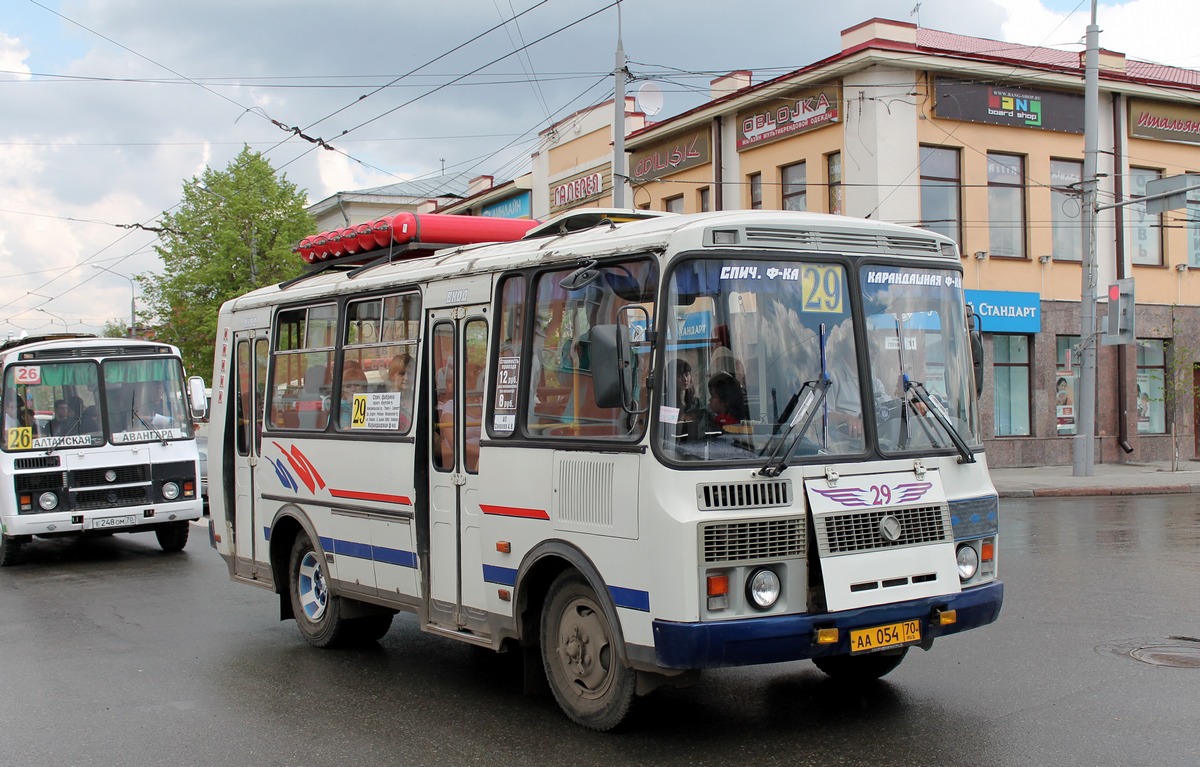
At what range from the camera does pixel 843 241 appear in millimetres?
6477

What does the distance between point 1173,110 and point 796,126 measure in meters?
10.6

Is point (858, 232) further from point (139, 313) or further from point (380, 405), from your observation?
point (139, 313)

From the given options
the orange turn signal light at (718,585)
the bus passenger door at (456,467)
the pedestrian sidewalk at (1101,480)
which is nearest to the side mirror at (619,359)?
the orange turn signal light at (718,585)

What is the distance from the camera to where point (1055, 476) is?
25.4 m

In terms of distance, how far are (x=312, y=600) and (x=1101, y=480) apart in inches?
763

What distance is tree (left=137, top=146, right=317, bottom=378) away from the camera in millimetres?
43250

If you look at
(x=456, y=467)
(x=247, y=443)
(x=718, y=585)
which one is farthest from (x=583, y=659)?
(x=247, y=443)

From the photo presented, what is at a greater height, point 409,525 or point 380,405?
point 380,405

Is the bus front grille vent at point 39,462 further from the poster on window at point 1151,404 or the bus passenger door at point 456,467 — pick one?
the poster on window at point 1151,404

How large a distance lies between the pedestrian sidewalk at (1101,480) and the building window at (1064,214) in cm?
533

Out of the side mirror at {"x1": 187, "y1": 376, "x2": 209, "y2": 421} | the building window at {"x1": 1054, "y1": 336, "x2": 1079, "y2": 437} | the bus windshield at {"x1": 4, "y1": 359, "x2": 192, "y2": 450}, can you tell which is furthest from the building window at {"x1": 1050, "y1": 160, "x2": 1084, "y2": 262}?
the bus windshield at {"x1": 4, "y1": 359, "x2": 192, "y2": 450}

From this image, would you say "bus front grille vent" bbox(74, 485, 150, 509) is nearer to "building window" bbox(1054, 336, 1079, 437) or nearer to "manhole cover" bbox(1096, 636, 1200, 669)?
"manhole cover" bbox(1096, 636, 1200, 669)

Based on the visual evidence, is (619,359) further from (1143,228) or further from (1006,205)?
(1143,228)

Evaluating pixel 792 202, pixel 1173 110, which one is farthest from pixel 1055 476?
pixel 1173 110
